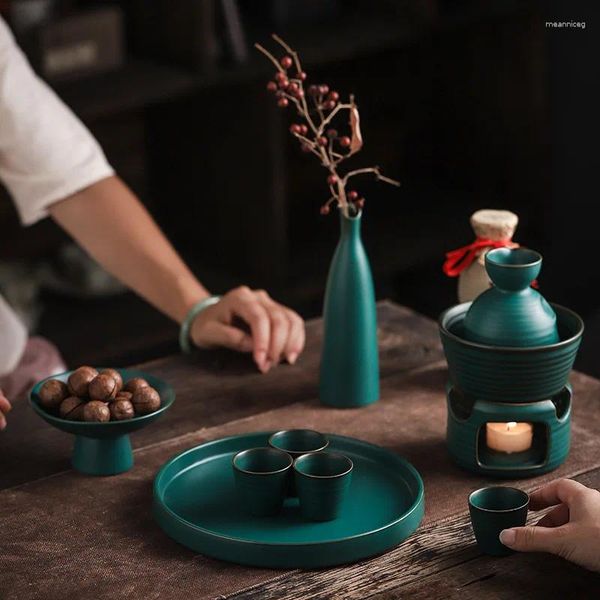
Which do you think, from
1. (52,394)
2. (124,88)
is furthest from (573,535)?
(124,88)

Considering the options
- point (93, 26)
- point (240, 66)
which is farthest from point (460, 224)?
point (93, 26)

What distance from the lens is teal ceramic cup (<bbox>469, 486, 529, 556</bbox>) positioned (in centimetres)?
126

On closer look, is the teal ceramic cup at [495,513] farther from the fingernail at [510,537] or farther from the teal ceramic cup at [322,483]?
the teal ceramic cup at [322,483]

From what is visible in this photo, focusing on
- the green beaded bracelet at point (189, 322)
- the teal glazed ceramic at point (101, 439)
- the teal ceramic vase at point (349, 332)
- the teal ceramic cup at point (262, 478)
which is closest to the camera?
the teal ceramic cup at point (262, 478)

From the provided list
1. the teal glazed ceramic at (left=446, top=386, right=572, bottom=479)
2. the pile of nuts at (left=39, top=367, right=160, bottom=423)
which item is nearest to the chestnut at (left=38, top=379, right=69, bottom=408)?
the pile of nuts at (left=39, top=367, right=160, bottom=423)

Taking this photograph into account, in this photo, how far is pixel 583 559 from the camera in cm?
122

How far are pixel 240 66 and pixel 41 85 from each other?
2.47 ft

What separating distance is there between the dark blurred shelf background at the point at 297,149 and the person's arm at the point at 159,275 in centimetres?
54

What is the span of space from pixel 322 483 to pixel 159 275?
796 millimetres

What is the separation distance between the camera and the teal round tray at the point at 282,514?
1.26 metres

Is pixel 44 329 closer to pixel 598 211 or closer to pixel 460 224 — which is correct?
pixel 460 224

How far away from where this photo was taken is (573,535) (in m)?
1.22

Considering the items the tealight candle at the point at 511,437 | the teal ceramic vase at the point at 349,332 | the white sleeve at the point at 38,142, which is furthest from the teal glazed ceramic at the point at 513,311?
the white sleeve at the point at 38,142

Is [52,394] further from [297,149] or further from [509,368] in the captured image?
[297,149]
